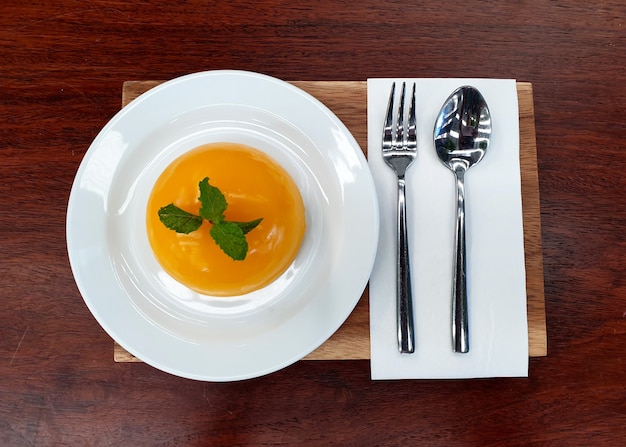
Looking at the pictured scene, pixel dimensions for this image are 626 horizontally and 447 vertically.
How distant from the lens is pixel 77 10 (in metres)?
0.86

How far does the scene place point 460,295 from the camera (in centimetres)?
72

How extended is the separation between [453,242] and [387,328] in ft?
0.49

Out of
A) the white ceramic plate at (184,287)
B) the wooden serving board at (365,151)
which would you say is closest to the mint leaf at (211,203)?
the white ceramic plate at (184,287)

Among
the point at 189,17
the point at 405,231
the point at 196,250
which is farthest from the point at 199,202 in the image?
the point at 189,17

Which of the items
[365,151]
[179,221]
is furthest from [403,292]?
[179,221]

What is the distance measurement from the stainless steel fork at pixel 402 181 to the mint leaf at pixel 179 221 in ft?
0.93

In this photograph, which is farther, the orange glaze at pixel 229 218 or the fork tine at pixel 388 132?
the fork tine at pixel 388 132

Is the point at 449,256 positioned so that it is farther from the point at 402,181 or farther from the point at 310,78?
the point at 310,78

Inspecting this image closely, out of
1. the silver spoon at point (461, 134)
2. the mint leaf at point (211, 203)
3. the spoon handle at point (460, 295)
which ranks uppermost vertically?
the silver spoon at point (461, 134)

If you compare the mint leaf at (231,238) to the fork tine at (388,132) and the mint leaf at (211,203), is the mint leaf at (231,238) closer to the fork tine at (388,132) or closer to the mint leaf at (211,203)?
the mint leaf at (211,203)

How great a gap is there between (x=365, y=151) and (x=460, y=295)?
0.24 m

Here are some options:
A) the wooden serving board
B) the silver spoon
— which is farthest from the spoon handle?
the wooden serving board

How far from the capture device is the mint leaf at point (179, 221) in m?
0.61

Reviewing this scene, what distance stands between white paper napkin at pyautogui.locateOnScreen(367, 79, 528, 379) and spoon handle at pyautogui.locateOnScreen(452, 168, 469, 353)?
0.01m
